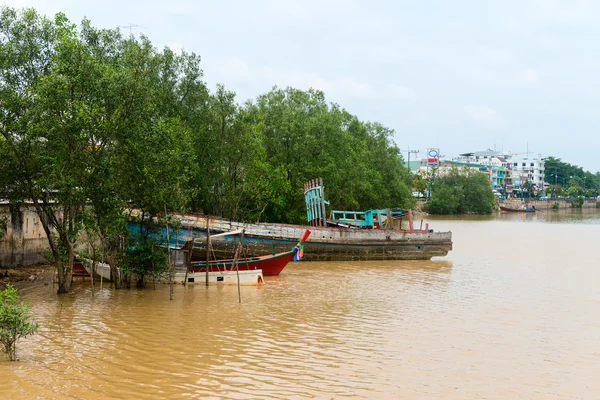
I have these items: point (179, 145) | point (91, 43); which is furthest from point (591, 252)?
point (91, 43)

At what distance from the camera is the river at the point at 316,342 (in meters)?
12.3

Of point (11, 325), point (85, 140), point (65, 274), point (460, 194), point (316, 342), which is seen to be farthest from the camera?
point (460, 194)

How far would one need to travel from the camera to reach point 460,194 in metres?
102

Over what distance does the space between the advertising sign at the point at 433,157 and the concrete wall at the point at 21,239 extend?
128170mm

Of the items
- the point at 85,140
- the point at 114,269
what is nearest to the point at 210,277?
the point at 114,269

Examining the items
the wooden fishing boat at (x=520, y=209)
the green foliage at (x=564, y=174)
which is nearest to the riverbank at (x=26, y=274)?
the wooden fishing boat at (x=520, y=209)

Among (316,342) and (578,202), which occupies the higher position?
(578,202)

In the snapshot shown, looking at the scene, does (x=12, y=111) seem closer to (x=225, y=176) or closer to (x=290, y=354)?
(x=290, y=354)

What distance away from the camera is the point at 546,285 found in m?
27.4

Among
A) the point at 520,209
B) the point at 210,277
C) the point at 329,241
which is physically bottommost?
the point at 210,277

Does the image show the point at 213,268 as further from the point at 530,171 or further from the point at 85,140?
the point at 530,171

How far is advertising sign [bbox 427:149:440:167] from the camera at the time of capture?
148 m

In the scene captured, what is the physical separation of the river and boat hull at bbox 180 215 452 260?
14.0 feet

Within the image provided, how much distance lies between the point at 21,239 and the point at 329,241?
1635 centimetres
